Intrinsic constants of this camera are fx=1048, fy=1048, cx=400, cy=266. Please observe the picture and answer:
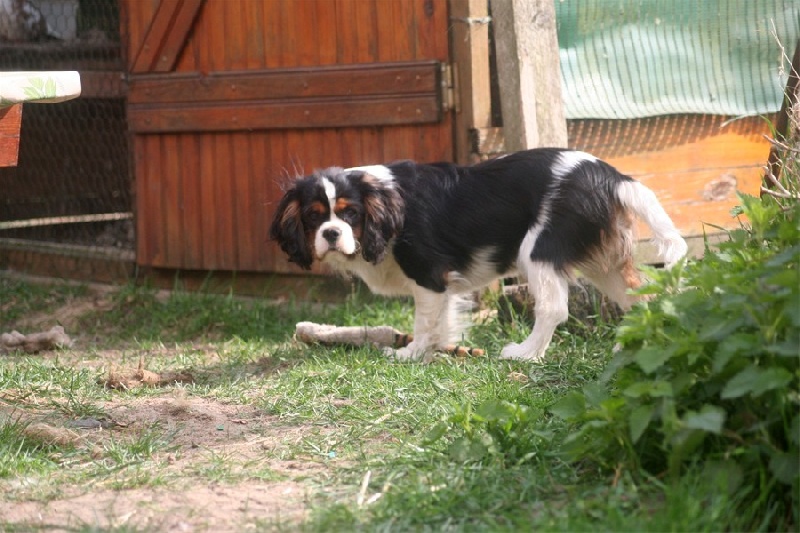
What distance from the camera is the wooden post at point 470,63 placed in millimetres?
5824

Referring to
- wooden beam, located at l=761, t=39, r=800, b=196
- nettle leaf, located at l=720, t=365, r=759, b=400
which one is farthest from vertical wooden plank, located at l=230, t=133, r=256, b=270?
nettle leaf, located at l=720, t=365, r=759, b=400

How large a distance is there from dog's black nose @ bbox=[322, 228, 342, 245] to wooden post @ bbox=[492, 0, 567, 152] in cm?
126

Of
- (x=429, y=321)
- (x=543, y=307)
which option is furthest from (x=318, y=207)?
(x=543, y=307)

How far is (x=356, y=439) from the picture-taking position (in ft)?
11.8

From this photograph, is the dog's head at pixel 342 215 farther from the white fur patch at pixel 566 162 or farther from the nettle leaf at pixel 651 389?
the nettle leaf at pixel 651 389

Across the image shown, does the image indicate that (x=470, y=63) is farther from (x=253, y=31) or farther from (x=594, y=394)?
(x=594, y=394)

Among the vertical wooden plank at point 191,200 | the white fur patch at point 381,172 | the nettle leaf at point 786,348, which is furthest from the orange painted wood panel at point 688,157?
the nettle leaf at point 786,348

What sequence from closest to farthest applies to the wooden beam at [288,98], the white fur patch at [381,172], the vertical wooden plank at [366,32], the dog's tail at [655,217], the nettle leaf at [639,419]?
the nettle leaf at [639,419] < the dog's tail at [655,217] < the white fur patch at [381,172] < the wooden beam at [288,98] < the vertical wooden plank at [366,32]

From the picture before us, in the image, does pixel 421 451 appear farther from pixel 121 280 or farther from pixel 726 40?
pixel 121 280

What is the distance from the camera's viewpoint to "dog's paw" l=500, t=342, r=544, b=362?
16.0 ft

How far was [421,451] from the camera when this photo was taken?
10.8 ft

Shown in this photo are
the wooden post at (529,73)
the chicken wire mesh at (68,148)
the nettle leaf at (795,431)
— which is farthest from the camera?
the chicken wire mesh at (68,148)

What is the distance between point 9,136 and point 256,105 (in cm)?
275

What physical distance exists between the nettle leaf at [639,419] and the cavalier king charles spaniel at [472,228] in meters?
2.01
